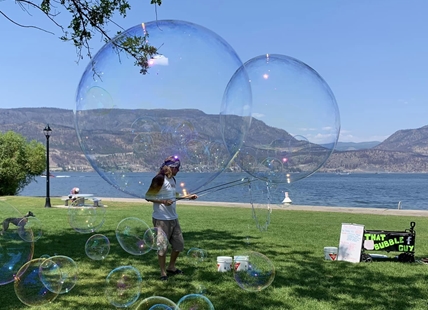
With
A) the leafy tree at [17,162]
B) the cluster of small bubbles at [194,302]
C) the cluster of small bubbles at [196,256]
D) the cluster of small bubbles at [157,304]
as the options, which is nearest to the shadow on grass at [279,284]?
the cluster of small bubbles at [196,256]

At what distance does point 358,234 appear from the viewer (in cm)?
786

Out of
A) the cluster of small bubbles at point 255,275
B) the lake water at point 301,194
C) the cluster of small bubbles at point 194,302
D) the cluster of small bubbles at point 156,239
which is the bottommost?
the lake water at point 301,194

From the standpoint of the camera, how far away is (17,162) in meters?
37.6

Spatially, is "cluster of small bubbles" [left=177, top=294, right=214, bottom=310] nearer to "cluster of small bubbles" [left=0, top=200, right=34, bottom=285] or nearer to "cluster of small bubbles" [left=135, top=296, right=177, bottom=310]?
"cluster of small bubbles" [left=135, top=296, right=177, bottom=310]

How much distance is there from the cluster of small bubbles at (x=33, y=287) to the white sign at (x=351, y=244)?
5.10 m

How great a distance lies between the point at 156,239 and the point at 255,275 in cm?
156

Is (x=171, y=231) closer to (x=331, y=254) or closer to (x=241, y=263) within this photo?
(x=241, y=263)

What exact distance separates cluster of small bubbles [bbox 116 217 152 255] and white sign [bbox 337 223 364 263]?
12.2 feet

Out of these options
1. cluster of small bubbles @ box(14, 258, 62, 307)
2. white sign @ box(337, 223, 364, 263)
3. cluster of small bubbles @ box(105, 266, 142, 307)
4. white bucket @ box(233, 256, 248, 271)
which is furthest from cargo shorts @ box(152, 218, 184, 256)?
white sign @ box(337, 223, 364, 263)

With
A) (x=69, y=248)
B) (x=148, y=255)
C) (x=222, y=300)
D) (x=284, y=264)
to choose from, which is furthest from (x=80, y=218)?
(x=222, y=300)

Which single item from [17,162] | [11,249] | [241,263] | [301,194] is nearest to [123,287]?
[11,249]

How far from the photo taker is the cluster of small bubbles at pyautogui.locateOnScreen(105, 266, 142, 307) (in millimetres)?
4934

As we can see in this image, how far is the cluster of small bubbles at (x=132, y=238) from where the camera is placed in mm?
6656

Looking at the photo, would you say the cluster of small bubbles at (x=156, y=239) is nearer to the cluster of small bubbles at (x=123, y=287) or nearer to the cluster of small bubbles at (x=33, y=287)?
the cluster of small bubbles at (x=123, y=287)
